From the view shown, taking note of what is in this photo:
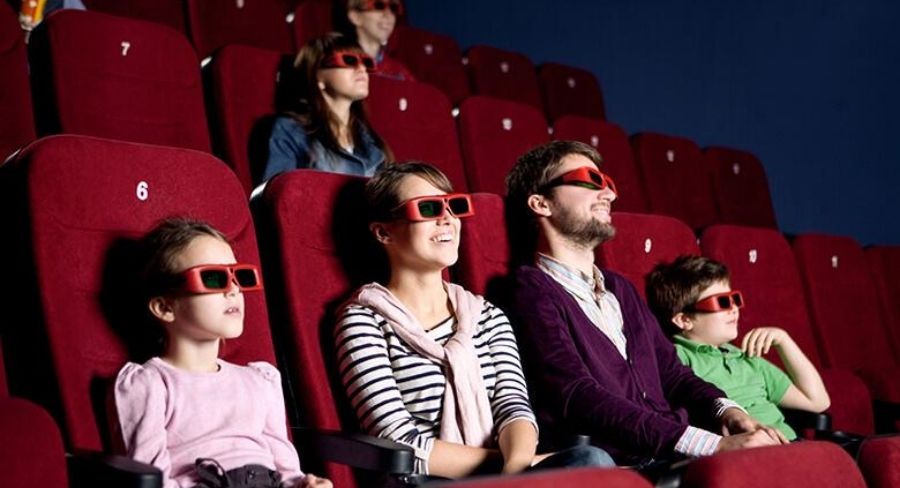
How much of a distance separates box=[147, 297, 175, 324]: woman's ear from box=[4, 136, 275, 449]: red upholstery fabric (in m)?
0.02

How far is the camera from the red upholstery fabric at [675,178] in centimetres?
184

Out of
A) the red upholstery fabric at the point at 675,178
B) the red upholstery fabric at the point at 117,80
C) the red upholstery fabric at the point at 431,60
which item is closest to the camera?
the red upholstery fabric at the point at 117,80

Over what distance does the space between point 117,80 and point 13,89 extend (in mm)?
121

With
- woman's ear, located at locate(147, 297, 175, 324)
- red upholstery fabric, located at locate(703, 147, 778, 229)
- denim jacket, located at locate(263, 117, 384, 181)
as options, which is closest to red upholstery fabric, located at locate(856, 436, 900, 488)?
woman's ear, located at locate(147, 297, 175, 324)

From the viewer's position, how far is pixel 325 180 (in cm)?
93

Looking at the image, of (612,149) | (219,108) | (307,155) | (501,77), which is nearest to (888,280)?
(612,149)

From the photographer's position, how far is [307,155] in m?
1.26

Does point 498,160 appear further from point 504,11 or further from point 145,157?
point 504,11

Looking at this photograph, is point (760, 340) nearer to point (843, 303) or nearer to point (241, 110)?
point (843, 303)

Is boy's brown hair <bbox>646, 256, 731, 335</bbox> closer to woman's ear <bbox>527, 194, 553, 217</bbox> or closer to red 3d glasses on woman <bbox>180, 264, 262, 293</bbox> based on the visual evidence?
woman's ear <bbox>527, 194, 553, 217</bbox>

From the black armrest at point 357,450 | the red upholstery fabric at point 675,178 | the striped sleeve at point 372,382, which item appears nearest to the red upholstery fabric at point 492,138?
the red upholstery fabric at point 675,178

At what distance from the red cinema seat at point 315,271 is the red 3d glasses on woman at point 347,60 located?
0.40 metres

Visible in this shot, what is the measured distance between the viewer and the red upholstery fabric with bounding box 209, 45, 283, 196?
1.26 meters

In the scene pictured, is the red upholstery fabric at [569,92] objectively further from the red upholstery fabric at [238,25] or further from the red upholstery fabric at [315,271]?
the red upholstery fabric at [315,271]
